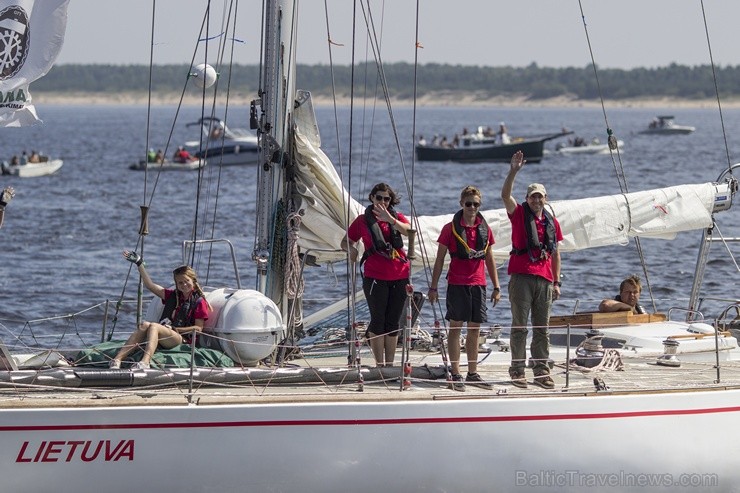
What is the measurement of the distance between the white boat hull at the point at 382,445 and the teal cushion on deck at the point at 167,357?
3.29ft

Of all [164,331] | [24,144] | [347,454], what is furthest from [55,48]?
[24,144]

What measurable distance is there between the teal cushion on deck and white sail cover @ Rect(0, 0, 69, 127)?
2023 millimetres

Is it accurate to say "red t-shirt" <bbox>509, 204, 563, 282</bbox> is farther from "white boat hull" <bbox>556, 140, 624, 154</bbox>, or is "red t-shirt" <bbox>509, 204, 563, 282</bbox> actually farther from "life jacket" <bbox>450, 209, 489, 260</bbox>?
"white boat hull" <bbox>556, 140, 624, 154</bbox>

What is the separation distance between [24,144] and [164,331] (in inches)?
3189

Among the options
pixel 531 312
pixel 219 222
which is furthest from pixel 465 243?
pixel 219 222

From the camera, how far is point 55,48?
428 inches

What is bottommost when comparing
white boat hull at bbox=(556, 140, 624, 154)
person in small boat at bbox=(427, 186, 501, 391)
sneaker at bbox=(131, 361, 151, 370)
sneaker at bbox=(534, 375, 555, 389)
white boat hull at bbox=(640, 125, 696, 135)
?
sneaker at bbox=(534, 375, 555, 389)

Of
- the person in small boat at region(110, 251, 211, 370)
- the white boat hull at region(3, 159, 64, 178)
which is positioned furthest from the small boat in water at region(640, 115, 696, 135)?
the person in small boat at region(110, 251, 211, 370)

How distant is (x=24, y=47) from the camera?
10773 mm

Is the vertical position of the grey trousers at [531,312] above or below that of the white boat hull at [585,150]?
below

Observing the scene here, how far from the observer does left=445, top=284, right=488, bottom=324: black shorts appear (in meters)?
11.1

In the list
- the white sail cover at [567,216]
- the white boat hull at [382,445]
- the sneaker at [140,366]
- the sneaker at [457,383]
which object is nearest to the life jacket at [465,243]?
the sneaker at [457,383]

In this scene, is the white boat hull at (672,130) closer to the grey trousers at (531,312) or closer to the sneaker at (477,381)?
the grey trousers at (531,312)

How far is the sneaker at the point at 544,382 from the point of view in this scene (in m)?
11.1
